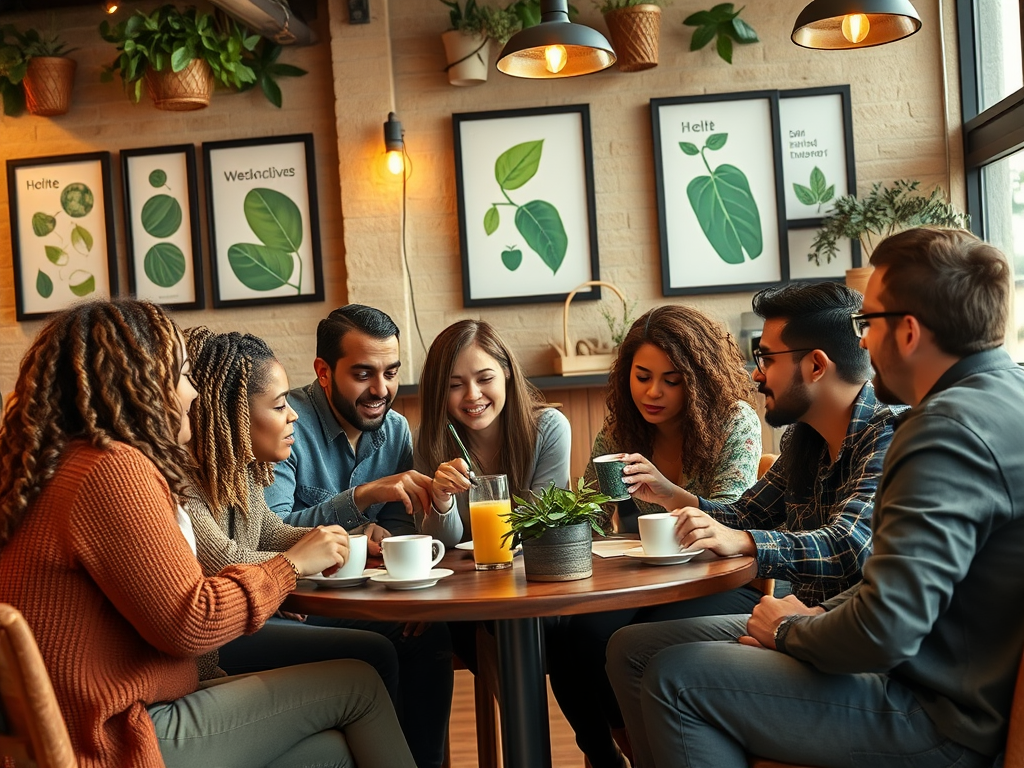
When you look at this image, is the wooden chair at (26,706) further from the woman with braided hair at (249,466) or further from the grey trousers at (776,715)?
the grey trousers at (776,715)

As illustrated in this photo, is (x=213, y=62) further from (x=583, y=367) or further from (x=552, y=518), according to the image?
(x=552, y=518)

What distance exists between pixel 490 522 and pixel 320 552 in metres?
0.32

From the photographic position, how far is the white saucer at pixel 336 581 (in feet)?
6.21

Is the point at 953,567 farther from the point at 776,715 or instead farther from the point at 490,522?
the point at 490,522

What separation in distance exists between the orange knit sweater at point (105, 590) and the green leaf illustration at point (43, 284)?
144 inches

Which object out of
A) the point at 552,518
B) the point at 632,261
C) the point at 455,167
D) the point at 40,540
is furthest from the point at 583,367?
the point at 40,540

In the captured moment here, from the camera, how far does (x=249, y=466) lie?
229 cm

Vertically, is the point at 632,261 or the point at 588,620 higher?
the point at 632,261

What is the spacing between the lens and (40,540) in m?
1.53

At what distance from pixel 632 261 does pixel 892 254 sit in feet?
10.1

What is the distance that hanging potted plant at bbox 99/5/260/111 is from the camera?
14.8ft

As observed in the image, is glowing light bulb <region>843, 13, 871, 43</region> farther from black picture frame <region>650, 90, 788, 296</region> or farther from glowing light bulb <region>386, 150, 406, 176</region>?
glowing light bulb <region>386, 150, 406, 176</region>

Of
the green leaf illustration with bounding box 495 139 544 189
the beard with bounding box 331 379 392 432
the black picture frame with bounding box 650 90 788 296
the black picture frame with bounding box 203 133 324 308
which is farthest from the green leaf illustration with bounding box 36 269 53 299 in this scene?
the black picture frame with bounding box 650 90 788 296

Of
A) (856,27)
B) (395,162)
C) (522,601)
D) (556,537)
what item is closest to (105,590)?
(522,601)
